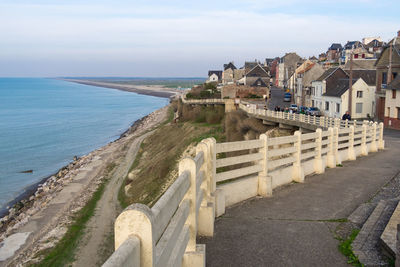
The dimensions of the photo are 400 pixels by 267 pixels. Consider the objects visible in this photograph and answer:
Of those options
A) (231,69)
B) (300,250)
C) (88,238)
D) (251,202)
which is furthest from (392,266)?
(231,69)

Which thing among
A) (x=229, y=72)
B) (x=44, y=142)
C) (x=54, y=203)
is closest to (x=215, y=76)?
(x=229, y=72)

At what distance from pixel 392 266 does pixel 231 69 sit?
382 ft

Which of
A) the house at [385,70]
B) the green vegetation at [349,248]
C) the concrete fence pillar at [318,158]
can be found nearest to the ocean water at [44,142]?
the concrete fence pillar at [318,158]

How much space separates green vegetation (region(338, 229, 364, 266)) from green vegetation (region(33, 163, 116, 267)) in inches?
603

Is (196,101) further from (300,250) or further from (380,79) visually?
(300,250)

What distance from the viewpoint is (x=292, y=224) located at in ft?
24.9

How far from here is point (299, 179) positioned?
35.9ft

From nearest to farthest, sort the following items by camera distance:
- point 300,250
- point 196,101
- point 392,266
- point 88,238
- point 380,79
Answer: point 392,266, point 300,250, point 88,238, point 380,79, point 196,101

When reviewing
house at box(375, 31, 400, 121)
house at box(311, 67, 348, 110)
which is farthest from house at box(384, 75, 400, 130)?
house at box(311, 67, 348, 110)

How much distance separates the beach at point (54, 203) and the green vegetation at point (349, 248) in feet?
56.8

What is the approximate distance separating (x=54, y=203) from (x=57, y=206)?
82 cm

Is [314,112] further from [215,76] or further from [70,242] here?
[215,76]

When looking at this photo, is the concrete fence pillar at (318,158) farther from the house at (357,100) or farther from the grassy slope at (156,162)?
the house at (357,100)

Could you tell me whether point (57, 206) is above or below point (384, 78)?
below
